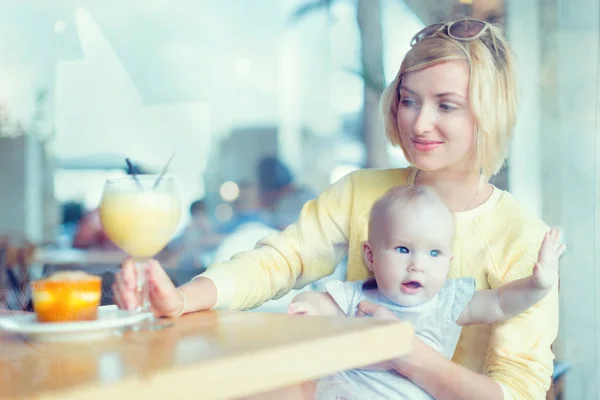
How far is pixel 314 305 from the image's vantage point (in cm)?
98

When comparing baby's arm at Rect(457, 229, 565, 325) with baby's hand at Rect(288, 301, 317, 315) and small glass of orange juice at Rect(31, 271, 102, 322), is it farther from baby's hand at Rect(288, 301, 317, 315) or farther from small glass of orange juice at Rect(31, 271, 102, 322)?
small glass of orange juice at Rect(31, 271, 102, 322)

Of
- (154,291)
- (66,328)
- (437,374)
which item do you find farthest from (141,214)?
(437,374)

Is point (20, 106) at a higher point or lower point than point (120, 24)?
lower

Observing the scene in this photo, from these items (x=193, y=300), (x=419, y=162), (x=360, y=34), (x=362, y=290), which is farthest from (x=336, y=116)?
(x=193, y=300)

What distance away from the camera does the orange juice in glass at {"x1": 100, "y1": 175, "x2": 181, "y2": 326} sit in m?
0.83

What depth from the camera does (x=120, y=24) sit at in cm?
193

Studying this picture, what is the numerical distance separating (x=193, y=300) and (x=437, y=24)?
52 centimetres

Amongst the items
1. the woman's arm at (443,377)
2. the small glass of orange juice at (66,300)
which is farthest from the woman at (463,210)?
the small glass of orange juice at (66,300)

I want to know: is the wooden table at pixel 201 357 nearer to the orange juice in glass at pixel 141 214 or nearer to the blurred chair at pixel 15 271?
the orange juice in glass at pixel 141 214

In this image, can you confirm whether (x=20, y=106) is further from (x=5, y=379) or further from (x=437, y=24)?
(x=5, y=379)

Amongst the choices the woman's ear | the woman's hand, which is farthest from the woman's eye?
the woman's hand

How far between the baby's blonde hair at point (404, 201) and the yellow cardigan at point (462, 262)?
0.07ft

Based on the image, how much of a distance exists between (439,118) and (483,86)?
0.07 m

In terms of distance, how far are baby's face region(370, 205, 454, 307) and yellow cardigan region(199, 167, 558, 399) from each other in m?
0.03
